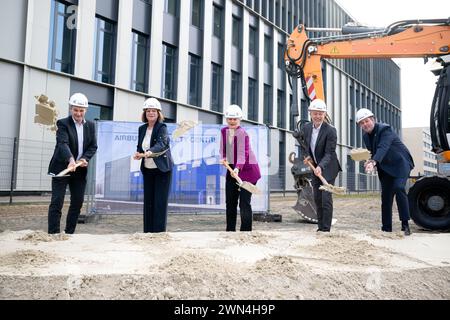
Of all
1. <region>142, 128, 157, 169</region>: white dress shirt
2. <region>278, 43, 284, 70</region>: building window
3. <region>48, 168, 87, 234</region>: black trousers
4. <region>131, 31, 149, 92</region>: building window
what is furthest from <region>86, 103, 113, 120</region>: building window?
<region>278, 43, 284, 70</region>: building window

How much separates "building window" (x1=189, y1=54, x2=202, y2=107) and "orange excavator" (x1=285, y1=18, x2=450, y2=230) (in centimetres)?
1047

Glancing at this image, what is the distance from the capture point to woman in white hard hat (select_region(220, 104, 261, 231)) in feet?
16.2

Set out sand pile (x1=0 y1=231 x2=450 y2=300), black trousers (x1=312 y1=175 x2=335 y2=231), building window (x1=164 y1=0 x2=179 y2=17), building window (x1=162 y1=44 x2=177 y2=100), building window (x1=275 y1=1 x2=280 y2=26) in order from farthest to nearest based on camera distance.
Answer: building window (x1=275 y1=1 x2=280 y2=26) → building window (x1=164 y1=0 x2=179 y2=17) → building window (x1=162 y1=44 x2=177 y2=100) → black trousers (x1=312 y1=175 x2=335 y2=231) → sand pile (x1=0 y1=231 x2=450 y2=300)

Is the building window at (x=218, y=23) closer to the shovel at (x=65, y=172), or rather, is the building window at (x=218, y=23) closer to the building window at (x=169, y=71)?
the building window at (x=169, y=71)

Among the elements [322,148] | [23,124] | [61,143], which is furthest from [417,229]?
[23,124]

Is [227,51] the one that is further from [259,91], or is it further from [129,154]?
[129,154]

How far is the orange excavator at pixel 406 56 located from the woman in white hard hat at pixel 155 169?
2.93 meters

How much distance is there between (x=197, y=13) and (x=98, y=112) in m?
7.64

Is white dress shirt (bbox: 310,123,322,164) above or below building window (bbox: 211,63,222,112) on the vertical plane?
below

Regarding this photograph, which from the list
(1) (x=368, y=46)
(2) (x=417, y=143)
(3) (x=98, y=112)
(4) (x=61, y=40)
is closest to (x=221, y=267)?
(1) (x=368, y=46)

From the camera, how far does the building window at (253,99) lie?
22.2 m

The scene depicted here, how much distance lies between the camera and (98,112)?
46.7ft

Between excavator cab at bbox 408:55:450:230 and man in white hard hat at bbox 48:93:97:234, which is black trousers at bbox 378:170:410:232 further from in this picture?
man in white hard hat at bbox 48:93:97:234

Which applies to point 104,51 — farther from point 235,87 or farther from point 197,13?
point 235,87
